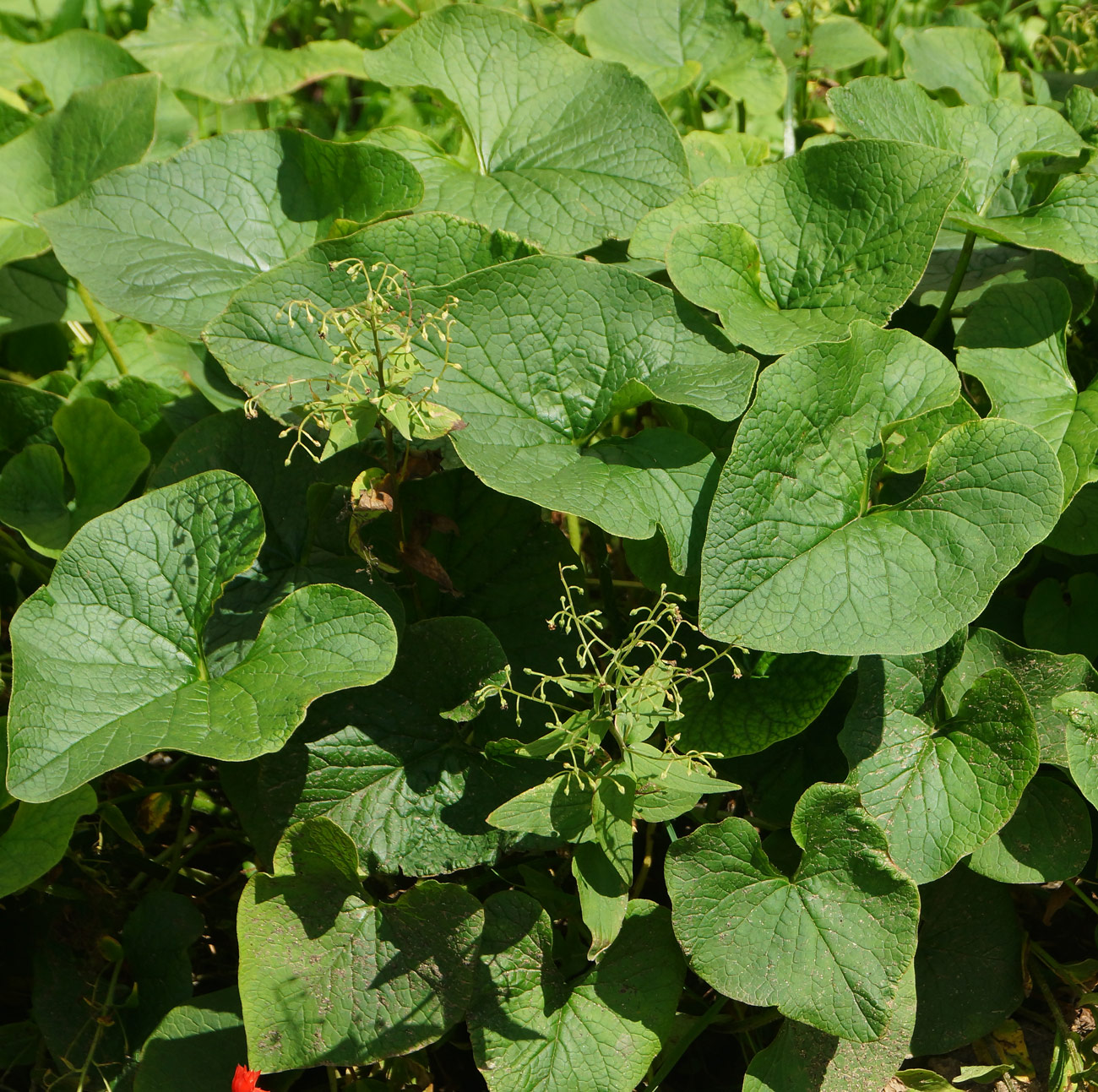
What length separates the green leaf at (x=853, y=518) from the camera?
135 centimetres

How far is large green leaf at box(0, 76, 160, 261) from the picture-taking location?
2098 mm

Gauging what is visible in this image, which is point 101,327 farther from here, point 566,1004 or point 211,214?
point 566,1004

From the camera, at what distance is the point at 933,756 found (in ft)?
4.99

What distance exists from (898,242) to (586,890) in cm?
104

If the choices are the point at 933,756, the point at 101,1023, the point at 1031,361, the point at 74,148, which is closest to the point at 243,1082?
the point at 101,1023

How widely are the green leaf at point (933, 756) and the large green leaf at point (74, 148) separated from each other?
1.63 metres

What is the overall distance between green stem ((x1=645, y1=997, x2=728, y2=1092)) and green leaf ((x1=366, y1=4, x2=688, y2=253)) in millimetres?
1199

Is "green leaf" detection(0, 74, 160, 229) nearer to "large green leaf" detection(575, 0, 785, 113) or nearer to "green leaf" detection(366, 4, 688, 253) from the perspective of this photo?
"green leaf" detection(366, 4, 688, 253)

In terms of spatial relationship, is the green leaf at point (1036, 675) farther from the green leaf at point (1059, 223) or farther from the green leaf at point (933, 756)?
the green leaf at point (1059, 223)

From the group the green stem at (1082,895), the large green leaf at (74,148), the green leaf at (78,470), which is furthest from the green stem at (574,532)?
the large green leaf at (74,148)

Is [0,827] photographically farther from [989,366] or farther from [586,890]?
[989,366]

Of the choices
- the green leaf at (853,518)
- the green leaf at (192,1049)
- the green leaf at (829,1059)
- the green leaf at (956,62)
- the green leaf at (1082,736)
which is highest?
the green leaf at (956,62)

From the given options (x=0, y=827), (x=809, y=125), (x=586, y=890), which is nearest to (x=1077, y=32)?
(x=809, y=125)

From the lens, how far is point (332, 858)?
1.45 m
